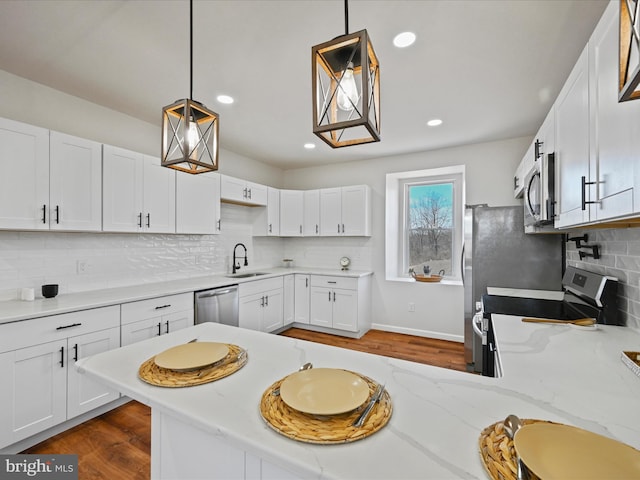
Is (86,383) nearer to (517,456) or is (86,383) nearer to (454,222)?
(517,456)

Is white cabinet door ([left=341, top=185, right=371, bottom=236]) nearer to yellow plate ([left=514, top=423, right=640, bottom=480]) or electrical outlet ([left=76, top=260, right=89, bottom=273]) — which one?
electrical outlet ([left=76, top=260, right=89, bottom=273])

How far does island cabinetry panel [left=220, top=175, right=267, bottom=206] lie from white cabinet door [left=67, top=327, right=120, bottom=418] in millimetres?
1987

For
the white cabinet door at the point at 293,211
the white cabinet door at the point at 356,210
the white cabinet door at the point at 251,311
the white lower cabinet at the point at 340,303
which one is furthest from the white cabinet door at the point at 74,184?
the white cabinet door at the point at 356,210

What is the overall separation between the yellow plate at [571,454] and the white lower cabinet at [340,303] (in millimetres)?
3534

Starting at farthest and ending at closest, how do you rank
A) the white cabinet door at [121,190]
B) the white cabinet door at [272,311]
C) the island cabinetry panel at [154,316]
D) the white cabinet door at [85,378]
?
the white cabinet door at [272,311], the white cabinet door at [121,190], the island cabinetry panel at [154,316], the white cabinet door at [85,378]

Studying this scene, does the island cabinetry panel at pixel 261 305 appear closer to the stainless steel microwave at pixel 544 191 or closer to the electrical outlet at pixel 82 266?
the electrical outlet at pixel 82 266

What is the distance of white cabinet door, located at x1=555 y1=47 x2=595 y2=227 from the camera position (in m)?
1.29

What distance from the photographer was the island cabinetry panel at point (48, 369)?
1.88m

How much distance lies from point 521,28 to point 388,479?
2371mm

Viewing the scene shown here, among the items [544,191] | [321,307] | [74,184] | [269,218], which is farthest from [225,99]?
[321,307]

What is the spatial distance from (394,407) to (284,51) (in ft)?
7.08
